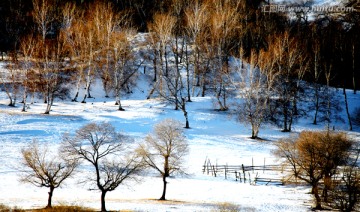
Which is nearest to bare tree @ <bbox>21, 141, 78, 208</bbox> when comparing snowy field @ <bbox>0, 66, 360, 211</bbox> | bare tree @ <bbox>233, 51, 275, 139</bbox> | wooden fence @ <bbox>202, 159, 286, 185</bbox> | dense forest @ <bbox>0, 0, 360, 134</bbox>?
snowy field @ <bbox>0, 66, 360, 211</bbox>

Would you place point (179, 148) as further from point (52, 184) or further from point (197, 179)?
point (52, 184)

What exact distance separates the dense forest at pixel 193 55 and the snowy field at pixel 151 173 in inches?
92.9

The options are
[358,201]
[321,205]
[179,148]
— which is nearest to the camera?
[358,201]

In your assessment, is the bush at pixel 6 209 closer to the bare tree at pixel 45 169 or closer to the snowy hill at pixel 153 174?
the snowy hill at pixel 153 174

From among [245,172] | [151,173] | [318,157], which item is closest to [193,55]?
[245,172]

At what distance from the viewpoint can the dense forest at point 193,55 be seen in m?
49.3

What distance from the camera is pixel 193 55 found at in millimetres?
63375

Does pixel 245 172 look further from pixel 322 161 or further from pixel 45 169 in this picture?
pixel 45 169

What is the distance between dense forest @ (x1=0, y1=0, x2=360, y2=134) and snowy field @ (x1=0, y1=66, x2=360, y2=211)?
2.36m

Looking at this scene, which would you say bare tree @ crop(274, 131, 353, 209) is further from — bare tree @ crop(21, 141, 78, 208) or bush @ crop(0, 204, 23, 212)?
bush @ crop(0, 204, 23, 212)

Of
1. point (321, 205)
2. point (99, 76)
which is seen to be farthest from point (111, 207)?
point (99, 76)

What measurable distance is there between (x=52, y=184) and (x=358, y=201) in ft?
67.8

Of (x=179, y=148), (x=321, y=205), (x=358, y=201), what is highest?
(x=179, y=148)

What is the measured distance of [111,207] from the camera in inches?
948
